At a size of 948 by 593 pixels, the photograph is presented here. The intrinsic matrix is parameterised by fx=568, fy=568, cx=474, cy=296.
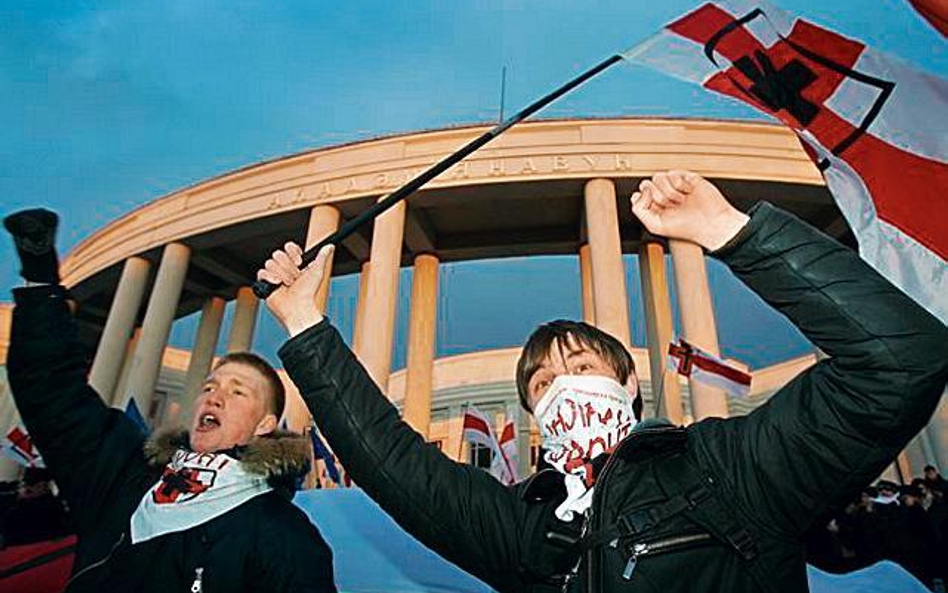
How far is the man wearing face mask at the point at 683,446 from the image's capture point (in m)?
1.23

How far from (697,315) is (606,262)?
102 inches

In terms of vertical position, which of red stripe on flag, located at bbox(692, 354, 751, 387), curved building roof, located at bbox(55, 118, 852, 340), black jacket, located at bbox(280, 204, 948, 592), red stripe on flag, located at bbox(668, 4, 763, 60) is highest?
curved building roof, located at bbox(55, 118, 852, 340)

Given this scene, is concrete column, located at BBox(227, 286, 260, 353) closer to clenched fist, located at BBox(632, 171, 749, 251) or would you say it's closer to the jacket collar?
the jacket collar

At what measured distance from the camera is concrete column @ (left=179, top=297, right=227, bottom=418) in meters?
20.2

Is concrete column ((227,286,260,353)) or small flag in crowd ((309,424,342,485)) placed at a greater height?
concrete column ((227,286,260,353))

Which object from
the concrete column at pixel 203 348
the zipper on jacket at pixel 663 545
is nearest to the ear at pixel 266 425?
the zipper on jacket at pixel 663 545

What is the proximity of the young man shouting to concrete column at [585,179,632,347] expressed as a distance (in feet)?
36.5

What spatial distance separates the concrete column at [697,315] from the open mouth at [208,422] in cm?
1219

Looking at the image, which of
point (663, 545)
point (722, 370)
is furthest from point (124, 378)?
point (663, 545)

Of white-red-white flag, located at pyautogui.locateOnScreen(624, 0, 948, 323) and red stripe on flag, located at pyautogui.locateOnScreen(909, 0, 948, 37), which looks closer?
red stripe on flag, located at pyautogui.locateOnScreen(909, 0, 948, 37)

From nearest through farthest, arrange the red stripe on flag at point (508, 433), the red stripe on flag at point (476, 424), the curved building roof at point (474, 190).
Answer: the red stripe on flag at point (476, 424) < the red stripe on flag at point (508, 433) < the curved building roof at point (474, 190)

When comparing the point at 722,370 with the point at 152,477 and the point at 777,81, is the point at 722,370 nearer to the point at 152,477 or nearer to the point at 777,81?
the point at 777,81

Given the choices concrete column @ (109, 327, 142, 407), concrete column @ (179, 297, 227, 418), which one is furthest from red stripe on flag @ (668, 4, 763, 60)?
concrete column @ (109, 327, 142, 407)

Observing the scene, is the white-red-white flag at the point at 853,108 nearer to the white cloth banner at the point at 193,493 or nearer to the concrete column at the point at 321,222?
the white cloth banner at the point at 193,493
